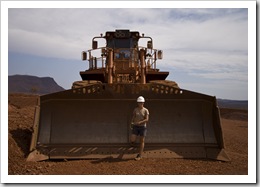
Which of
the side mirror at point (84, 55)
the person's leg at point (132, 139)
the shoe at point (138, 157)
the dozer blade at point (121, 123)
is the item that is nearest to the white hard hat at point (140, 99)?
the dozer blade at point (121, 123)

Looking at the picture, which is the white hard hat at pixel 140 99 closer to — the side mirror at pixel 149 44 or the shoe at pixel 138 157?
the shoe at pixel 138 157

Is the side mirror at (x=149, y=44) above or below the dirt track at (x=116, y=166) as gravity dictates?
above

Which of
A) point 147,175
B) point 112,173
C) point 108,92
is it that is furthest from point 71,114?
point 147,175

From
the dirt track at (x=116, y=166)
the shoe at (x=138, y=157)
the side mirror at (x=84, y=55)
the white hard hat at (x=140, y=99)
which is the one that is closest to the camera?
the dirt track at (x=116, y=166)

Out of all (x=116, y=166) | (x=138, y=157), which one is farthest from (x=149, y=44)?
(x=116, y=166)

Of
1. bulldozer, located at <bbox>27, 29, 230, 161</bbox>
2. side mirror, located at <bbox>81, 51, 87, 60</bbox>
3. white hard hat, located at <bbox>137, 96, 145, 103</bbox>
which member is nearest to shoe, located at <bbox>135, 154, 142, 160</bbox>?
bulldozer, located at <bbox>27, 29, 230, 161</bbox>

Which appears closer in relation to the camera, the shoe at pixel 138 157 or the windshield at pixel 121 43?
the shoe at pixel 138 157

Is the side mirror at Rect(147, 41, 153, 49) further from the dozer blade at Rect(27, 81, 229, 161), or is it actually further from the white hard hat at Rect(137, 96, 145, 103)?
the white hard hat at Rect(137, 96, 145, 103)

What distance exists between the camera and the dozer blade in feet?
19.2

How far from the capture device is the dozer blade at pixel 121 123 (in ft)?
19.2

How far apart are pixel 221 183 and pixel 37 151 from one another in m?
3.18

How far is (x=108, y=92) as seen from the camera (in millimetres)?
6324

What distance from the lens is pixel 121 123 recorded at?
6.21m

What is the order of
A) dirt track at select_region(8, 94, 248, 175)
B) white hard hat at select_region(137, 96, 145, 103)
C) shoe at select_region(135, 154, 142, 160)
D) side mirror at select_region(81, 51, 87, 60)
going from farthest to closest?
side mirror at select_region(81, 51, 87, 60) < white hard hat at select_region(137, 96, 145, 103) < shoe at select_region(135, 154, 142, 160) < dirt track at select_region(8, 94, 248, 175)
